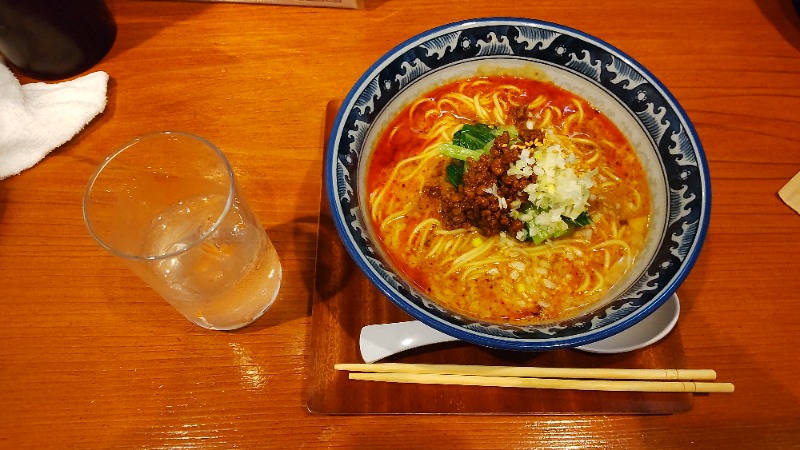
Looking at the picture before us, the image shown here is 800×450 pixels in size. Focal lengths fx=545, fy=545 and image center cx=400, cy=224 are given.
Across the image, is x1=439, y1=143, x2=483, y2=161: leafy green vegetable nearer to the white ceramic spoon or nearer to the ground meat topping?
the ground meat topping

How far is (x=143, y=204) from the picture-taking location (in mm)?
1381

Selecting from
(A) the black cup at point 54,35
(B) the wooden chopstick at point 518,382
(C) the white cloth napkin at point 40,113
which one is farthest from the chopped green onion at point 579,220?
(A) the black cup at point 54,35

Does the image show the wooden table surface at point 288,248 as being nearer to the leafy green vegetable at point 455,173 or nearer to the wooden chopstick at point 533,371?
the wooden chopstick at point 533,371

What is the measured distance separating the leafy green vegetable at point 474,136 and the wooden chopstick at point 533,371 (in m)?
0.61

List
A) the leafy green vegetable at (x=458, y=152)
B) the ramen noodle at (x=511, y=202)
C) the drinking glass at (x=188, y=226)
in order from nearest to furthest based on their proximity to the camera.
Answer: the drinking glass at (x=188, y=226)
the ramen noodle at (x=511, y=202)
the leafy green vegetable at (x=458, y=152)

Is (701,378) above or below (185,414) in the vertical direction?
above

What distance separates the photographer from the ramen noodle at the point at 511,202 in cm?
137

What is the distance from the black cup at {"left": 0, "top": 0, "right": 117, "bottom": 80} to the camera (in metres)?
1.61

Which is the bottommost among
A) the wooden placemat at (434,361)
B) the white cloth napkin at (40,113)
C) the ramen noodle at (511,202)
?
the wooden placemat at (434,361)

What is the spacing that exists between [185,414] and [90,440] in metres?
0.22

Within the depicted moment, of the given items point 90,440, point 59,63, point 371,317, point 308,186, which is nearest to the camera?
point 90,440

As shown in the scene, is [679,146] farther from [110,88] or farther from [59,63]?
[59,63]

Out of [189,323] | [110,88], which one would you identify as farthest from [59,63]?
[189,323]

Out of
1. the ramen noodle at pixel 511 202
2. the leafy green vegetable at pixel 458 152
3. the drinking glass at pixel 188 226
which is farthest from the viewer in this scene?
the leafy green vegetable at pixel 458 152
